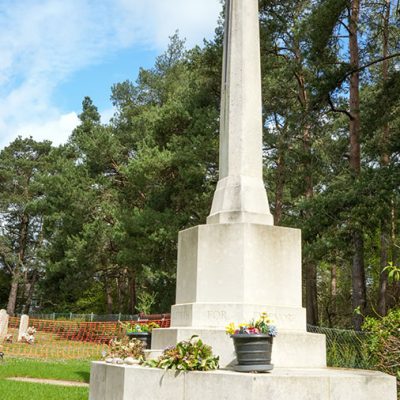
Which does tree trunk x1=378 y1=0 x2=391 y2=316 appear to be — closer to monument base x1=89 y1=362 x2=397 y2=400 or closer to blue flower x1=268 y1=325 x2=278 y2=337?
monument base x1=89 y1=362 x2=397 y2=400

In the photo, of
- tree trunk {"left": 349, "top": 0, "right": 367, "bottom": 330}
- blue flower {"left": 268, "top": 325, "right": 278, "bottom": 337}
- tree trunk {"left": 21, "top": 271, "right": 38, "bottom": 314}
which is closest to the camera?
blue flower {"left": 268, "top": 325, "right": 278, "bottom": 337}

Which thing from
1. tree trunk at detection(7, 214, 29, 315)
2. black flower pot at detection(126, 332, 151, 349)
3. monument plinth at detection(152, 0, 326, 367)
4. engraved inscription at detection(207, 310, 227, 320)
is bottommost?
black flower pot at detection(126, 332, 151, 349)

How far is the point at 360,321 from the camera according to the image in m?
13.6

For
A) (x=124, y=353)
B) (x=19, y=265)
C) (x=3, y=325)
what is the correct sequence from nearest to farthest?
(x=124, y=353) < (x=3, y=325) < (x=19, y=265)

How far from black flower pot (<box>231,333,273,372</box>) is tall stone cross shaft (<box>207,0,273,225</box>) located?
204cm

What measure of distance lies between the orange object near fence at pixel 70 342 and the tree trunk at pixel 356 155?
5.97m

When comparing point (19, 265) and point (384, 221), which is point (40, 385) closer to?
point (384, 221)

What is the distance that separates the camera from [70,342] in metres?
22.0

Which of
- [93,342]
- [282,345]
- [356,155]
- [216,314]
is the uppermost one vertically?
[356,155]

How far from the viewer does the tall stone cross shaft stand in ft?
21.9

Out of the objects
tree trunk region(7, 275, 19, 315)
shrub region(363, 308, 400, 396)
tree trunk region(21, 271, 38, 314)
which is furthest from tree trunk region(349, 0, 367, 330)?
tree trunk region(21, 271, 38, 314)

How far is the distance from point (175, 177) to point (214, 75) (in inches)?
203

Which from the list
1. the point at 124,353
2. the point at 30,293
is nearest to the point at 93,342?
the point at 124,353

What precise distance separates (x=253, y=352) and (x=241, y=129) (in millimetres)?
3259
